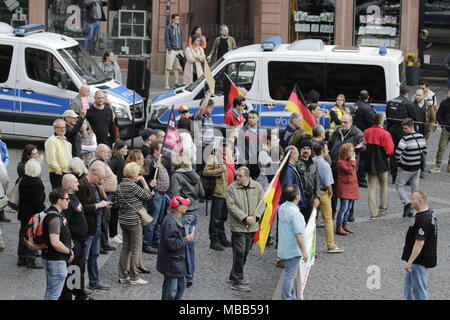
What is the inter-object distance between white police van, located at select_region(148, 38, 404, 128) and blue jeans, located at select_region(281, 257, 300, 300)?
794 centimetres

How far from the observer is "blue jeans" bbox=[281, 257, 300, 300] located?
1440 centimetres

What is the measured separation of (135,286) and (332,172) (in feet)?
15.0

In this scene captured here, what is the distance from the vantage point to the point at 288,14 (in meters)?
32.2

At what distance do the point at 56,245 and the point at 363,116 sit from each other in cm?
917

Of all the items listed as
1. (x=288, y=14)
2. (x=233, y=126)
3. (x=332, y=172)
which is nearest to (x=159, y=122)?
(x=233, y=126)

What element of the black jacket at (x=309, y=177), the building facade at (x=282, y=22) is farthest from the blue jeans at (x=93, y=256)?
the building facade at (x=282, y=22)

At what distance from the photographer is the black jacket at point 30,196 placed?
51.5ft

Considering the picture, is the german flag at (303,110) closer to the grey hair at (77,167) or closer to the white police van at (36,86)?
the white police van at (36,86)

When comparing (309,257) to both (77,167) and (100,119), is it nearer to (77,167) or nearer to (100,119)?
(77,167)

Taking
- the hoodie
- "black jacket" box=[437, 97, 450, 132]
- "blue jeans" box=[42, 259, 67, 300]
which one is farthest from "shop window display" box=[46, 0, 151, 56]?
"blue jeans" box=[42, 259, 67, 300]

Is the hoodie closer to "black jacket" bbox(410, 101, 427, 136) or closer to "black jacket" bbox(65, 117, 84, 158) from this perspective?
"black jacket" bbox(65, 117, 84, 158)

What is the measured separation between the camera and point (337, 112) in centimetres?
2131

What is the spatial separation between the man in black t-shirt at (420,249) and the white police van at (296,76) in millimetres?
8131

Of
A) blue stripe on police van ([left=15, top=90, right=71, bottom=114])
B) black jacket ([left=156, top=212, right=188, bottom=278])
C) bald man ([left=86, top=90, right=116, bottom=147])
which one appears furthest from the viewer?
blue stripe on police van ([left=15, top=90, right=71, bottom=114])
